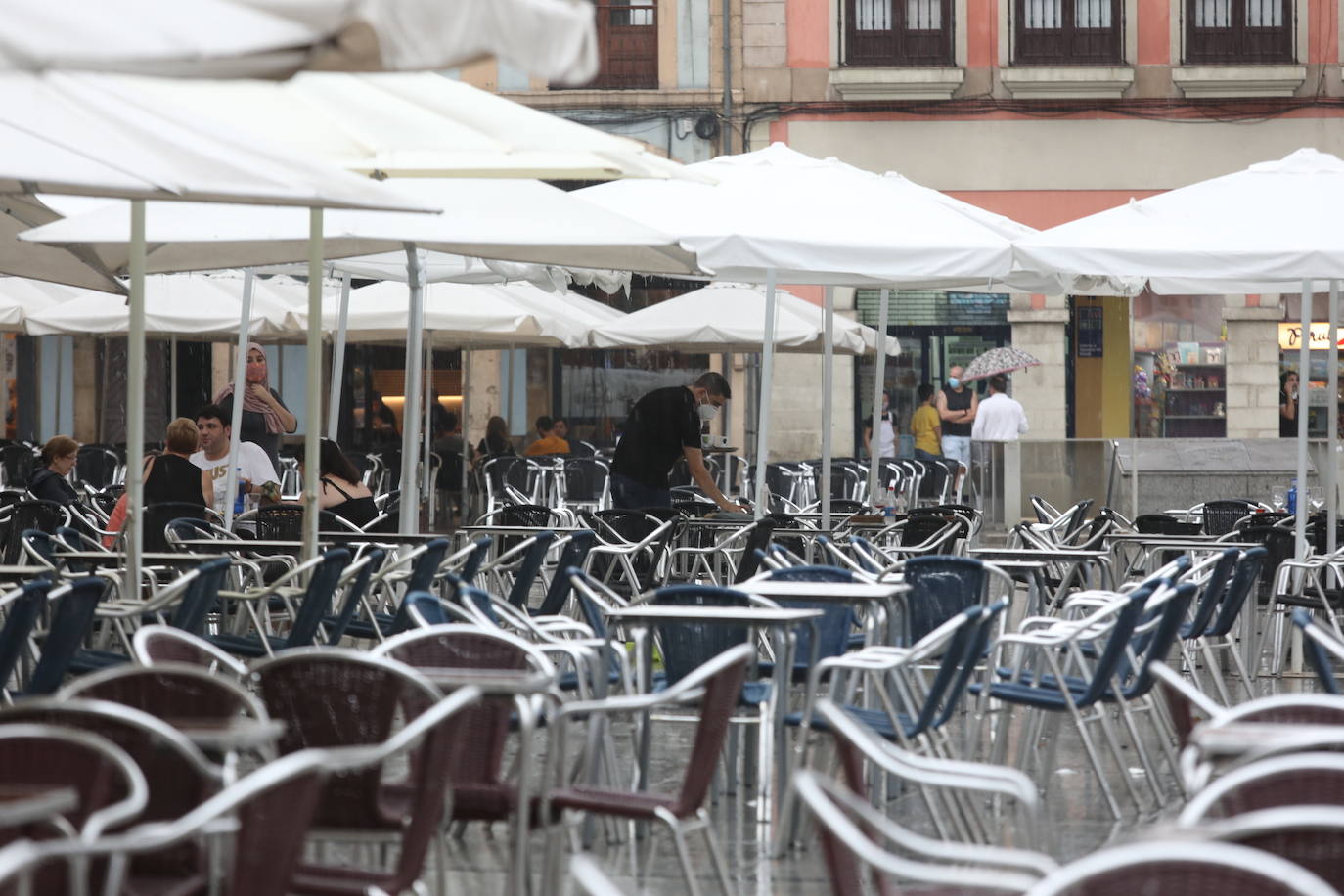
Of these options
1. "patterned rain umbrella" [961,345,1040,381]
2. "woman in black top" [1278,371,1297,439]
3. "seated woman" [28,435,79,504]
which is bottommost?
"seated woman" [28,435,79,504]

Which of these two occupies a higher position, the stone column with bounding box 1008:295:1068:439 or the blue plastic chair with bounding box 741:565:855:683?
the stone column with bounding box 1008:295:1068:439

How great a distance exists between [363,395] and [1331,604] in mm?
19009

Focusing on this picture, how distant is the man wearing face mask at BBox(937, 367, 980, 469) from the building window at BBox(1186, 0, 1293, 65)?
17.5 feet

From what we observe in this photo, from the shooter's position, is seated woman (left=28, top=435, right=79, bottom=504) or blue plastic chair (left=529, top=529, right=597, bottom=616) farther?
seated woman (left=28, top=435, right=79, bottom=504)

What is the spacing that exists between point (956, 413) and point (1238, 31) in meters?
6.57

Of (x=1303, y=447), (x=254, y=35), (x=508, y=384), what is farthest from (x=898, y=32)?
(x=254, y=35)

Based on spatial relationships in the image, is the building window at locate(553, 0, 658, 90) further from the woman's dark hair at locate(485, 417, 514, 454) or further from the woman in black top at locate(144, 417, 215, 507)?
the woman in black top at locate(144, 417, 215, 507)

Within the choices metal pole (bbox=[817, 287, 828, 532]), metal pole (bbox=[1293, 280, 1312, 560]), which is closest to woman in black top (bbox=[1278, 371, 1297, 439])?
metal pole (bbox=[817, 287, 828, 532])

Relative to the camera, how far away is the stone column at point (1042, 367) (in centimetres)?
2592

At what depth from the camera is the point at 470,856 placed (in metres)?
6.10

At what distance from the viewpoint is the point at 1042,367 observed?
85.5 feet

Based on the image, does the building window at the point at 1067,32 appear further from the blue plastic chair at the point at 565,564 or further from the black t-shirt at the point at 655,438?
the blue plastic chair at the point at 565,564

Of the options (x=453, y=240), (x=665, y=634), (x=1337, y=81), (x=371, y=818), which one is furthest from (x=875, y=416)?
(x=1337, y=81)

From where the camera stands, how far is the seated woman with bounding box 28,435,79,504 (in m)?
11.4
